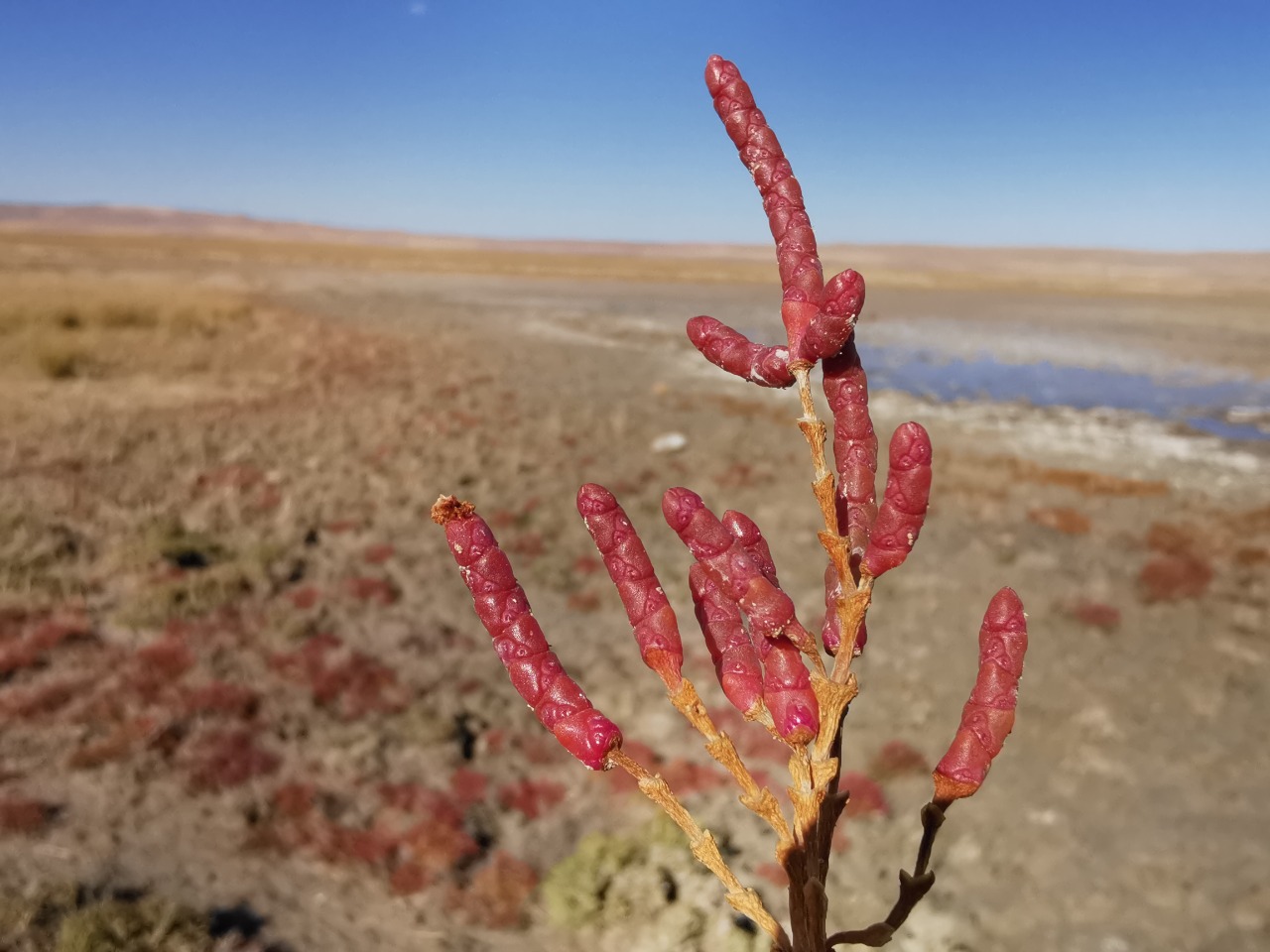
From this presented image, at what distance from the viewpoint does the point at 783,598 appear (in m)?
1.39

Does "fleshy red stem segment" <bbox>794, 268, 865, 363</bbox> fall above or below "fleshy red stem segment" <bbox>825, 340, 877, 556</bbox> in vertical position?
above

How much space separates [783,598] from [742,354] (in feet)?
1.59

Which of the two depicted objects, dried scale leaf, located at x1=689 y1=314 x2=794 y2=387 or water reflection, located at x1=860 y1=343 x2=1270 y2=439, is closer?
dried scale leaf, located at x1=689 y1=314 x2=794 y2=387

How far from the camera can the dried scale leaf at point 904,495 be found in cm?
148

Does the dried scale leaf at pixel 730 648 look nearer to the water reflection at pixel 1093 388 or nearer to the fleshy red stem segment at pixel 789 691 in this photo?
the fleshy red stem segment at pixel 789 691

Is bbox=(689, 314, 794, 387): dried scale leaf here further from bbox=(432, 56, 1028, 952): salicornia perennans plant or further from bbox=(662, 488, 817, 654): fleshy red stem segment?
bbox=(662, 488, 817, 654): fleshy red stem segment

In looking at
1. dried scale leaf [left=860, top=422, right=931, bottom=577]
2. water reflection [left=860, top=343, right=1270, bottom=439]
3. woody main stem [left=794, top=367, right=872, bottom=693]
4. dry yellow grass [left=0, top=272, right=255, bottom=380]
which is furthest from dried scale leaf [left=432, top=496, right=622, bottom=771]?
dry yellow grass [left=0, top=272, right=255, bottom=380]

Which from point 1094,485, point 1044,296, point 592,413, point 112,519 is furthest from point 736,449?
point 1044,296

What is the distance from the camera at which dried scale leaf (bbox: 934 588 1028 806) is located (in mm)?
1635

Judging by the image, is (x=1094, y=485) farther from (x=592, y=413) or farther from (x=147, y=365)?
(x=147, y=365)

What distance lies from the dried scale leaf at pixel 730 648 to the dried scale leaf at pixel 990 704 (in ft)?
1.46

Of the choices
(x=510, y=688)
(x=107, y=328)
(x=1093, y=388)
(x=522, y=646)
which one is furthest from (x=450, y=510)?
(x=107, y=328)

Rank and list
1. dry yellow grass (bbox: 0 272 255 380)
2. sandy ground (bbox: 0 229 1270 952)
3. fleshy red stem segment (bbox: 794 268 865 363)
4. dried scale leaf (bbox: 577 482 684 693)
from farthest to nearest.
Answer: dry yellow grass (bbox: 0 272 255 380) → sandy ground (bbox: 0 229 1270 952) → dried scale leaf (bbox: 577 482 684 693) → fleshy red stem segment (bbox: 794 268 865 363)

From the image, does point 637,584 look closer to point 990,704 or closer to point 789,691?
point 789,691
